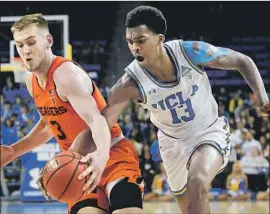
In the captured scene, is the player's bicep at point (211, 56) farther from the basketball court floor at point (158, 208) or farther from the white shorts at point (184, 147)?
the basketball court floor at point (158, 208)

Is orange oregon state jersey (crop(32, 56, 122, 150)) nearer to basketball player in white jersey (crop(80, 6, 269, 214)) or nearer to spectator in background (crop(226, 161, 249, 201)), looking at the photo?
basketball player in white jersey (crop(80, 6, 269, 214))

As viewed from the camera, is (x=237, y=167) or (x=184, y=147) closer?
(x=184, y=147)

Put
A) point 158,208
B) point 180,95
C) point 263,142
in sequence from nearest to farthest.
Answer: point 180,95, point 158,208, point 263,142

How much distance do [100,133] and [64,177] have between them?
343 mm

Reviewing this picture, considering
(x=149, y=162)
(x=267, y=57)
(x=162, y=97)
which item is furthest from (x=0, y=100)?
(x=162, y=97)

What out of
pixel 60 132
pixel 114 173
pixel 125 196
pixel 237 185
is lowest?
pixel 237 185

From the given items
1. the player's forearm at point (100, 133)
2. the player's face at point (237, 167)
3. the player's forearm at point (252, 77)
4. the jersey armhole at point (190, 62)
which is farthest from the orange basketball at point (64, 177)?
the player's face at point (237, 167)

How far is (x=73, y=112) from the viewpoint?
3779mm

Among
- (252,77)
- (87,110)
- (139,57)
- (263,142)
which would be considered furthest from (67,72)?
(263,142)

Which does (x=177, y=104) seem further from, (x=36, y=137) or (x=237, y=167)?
(x=237, y=167)

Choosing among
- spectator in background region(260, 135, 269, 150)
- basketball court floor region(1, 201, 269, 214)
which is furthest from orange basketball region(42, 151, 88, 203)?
spectator in background region(260, 135, 269, 150)

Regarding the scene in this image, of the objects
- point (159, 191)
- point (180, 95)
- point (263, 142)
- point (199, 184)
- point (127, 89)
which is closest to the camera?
point (199, 184)

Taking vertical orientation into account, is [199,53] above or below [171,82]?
above

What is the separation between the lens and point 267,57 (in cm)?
1466
